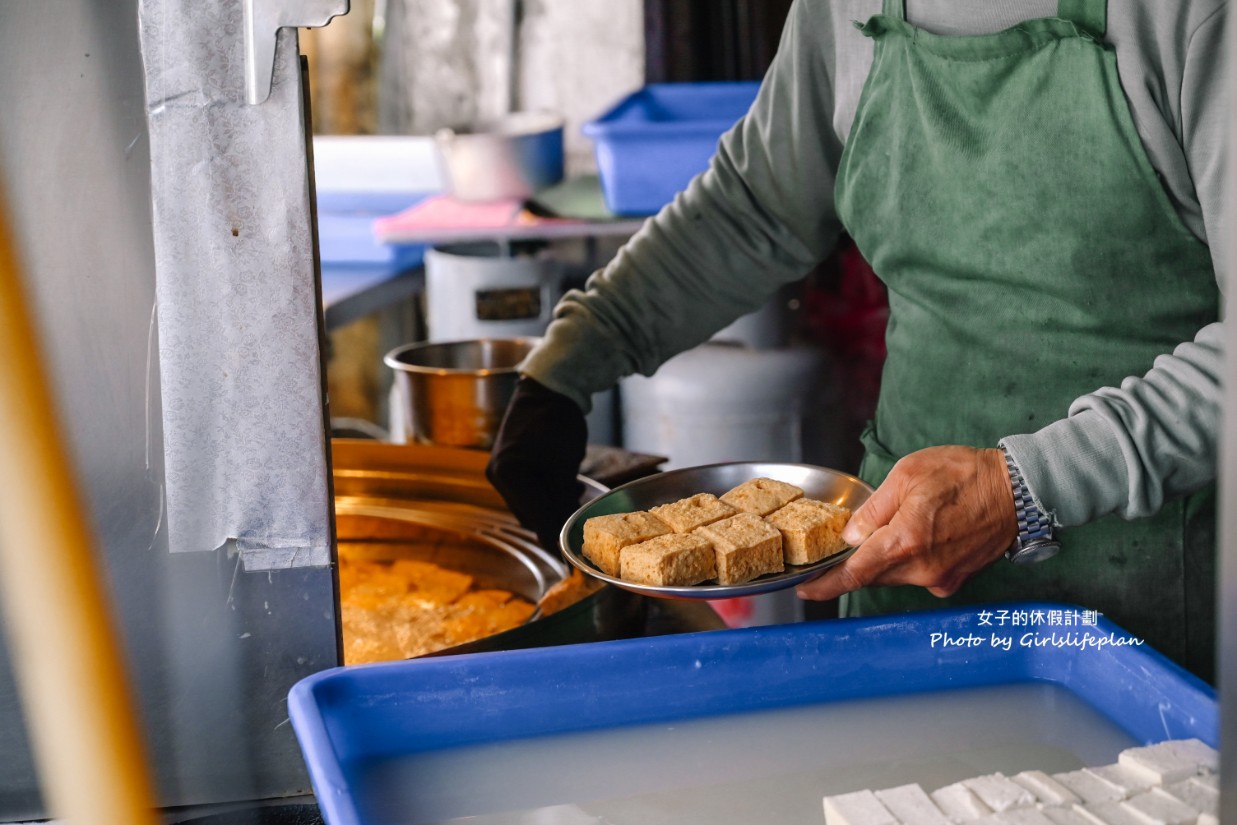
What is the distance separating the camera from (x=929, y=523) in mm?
1188

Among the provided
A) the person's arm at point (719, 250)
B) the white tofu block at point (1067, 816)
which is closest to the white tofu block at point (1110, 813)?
the white tofu block at point (1067, 816)

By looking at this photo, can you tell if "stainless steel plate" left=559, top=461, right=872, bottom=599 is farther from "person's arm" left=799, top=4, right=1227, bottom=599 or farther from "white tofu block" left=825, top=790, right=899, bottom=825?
"white tofu block" left=825, top=790, right=899, bottom=825

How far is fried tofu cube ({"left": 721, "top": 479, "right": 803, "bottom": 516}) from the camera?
4.45ft

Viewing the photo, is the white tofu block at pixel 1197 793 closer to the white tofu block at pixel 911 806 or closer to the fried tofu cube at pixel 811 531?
the white tofu block at pixel 911 806

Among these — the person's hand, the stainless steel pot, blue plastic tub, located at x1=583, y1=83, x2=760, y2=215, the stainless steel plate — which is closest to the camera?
the person's hand

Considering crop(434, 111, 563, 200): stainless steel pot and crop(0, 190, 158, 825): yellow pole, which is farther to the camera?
crop(434, 111, 563, 200): stainless steel pot

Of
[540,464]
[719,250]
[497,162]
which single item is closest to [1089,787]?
[540,464]

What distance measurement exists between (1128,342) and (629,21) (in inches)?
144

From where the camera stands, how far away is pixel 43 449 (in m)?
0.37

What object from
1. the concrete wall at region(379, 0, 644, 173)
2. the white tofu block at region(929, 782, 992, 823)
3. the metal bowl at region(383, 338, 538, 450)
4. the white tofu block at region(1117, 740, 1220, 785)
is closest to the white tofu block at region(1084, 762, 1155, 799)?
the white tofu block at region(1117, 740, 1220, 785)

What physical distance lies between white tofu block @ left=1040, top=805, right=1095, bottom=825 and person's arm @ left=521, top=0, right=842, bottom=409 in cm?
102

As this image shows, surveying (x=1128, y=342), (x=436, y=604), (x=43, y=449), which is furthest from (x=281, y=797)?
(x=1128, y=342)

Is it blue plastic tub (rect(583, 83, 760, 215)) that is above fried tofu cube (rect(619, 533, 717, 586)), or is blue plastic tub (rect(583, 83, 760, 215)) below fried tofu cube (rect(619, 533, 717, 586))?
above

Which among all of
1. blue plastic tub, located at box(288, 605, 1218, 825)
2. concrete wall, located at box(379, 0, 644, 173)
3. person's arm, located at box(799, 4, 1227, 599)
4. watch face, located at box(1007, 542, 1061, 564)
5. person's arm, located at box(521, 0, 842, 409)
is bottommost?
blue plastic tub, located at box(288, 605, 1218, 825)
